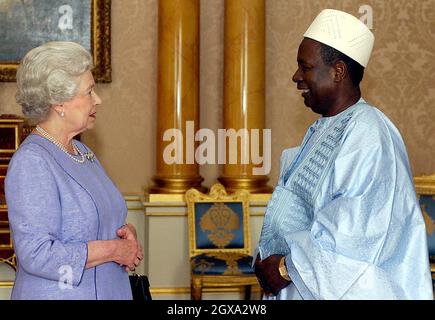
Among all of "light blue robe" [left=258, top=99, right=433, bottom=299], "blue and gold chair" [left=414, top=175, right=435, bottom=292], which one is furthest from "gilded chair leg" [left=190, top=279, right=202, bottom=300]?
"light blue robe" [left=258, top=99, right=433, bottom=299]

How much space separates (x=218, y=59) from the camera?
6.48 metres

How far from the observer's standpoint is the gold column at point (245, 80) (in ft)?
20.4

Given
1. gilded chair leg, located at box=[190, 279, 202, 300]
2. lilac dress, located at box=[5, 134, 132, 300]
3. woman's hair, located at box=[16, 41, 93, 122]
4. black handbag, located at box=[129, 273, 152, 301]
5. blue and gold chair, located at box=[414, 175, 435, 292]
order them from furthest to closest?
1. gilded chair leg, located at box=[190, 279, 202, 300]
2. blue and gold chair, located at box=[414, 175, 435, 292]
3. black handbag, located at box=[129, 273, 152, 301]
4. woman's hair, located at box=[16, 41, 93, 122]
5. lilac dress, located at box=[5, 134, 132, 300]

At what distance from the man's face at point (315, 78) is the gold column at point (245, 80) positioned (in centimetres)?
362

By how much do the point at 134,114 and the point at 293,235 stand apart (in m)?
4.20

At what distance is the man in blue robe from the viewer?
226 centimetres

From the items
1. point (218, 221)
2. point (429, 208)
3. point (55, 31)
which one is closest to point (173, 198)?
point (218, 221)

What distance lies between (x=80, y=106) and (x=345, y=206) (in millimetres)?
958

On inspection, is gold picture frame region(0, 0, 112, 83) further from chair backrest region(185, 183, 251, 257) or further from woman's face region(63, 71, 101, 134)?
woman's face region(63, 71, 101, 134)

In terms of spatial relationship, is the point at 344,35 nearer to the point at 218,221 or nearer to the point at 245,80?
the point at 218,221

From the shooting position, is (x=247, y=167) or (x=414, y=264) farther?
(x=247, y=167)
